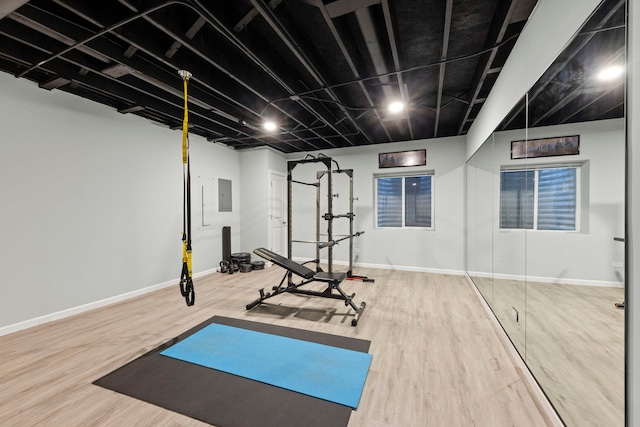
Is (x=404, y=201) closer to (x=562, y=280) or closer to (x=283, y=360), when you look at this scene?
(x=562, y=280)

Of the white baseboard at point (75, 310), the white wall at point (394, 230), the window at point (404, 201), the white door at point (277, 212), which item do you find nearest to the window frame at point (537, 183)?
the white wall at point (394, 230)

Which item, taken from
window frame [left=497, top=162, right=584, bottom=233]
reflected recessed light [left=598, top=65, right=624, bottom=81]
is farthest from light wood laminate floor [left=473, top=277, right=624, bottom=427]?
reflected recessed light [left=598, top=65, right=624, bottom=81]

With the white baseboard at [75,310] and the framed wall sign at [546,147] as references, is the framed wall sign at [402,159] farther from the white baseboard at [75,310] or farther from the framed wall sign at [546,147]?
the white baseboard at [75,310]

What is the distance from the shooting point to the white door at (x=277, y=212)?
6.34 m

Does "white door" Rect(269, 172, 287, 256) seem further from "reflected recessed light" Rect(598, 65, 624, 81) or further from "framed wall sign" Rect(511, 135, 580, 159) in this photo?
"reflected recessed light" Rect(598, 65, 624, 81)

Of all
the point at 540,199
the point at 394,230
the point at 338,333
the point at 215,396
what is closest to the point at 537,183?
the point at 540,199

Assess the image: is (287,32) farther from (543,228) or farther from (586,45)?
(543,228)

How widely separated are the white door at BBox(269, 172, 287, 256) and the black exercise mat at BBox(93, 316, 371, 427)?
13.4 ft

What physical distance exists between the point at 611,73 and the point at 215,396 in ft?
9.94

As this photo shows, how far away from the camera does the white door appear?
Result: 6340 millimetres

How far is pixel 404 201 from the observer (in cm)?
598

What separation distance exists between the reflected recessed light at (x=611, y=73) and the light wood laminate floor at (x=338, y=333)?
81.1 inches

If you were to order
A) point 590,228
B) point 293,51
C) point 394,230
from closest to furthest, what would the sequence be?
point 590,228 < point 293,51 < point 394,230

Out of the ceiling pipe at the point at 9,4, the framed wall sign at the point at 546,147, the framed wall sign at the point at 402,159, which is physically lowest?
the framed wall sign at the point at 546,147
